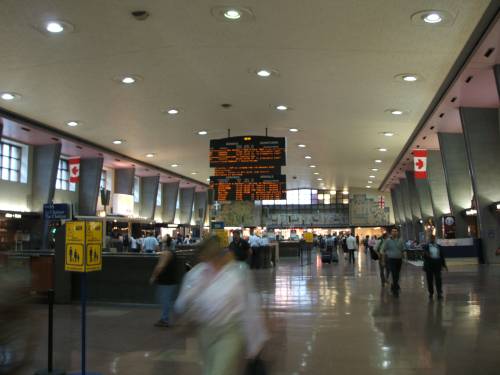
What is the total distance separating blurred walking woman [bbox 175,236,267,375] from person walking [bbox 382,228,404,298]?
391 inches

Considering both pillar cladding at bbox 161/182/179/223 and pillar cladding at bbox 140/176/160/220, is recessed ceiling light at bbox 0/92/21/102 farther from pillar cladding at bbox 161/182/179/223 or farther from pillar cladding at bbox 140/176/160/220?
pillar cladding at bbox 161/182/179/223

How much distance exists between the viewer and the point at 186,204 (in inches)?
1921

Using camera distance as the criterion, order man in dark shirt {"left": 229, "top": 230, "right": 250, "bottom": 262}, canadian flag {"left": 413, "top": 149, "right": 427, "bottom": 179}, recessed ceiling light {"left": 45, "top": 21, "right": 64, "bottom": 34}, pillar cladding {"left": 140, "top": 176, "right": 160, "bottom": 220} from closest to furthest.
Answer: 1. recessed ceiling light {"left": 45, "top": 21, "right": 64, "bottom": 34}
2. man in dark shirt {"left": 229, "top": 230, "right": 250, "bottom": 262}
3. canadian flag {"left": 413, "top": 149, "right": 427, "bottom": 179}
4. pillar cladding {"left": 140, "top": 176, "right": 160, "bottom": 220}

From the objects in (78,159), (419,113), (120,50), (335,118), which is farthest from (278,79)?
(78,159)

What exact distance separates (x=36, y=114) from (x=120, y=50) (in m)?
8.70

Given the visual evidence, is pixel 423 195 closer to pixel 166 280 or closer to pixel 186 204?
pixel 186 204

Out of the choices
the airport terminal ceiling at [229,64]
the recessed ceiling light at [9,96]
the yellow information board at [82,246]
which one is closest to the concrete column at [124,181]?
the airport terminal ceiling at [229,64]

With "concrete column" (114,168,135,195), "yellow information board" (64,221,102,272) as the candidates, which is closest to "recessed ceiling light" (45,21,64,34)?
"yellow information board" (64,221,102,272)

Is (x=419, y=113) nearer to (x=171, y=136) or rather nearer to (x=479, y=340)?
(x=171, y=136)

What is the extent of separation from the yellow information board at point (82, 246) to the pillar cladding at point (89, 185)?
2347 cm

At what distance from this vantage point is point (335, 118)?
19.4 meters

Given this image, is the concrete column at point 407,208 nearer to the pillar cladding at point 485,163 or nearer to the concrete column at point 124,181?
the pillar cladding at point 485,163

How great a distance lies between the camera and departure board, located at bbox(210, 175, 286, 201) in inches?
674

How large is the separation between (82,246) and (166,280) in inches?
127
